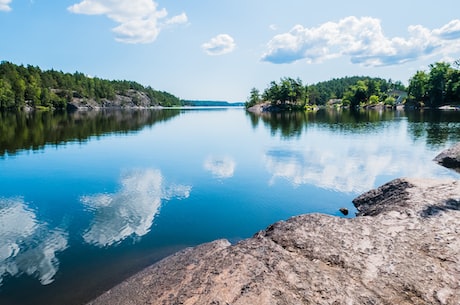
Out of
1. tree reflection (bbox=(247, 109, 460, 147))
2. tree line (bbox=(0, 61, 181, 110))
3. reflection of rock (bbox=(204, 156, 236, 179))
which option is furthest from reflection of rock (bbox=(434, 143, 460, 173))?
tree line (bbox=(0, 61, 181, 110))

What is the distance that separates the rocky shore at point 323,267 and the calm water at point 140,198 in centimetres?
279

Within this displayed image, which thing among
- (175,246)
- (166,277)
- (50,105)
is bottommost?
(175,246)

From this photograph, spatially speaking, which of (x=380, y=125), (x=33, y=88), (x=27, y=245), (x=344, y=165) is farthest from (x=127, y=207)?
(x=33, y=88)

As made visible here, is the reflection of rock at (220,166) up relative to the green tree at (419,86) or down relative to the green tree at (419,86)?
down

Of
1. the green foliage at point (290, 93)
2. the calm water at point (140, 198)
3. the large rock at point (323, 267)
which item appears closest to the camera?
the large rock at point (323, 267)

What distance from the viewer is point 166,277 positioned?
845 centimetres

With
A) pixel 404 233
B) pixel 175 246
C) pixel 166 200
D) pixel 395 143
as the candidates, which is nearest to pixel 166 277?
pixel 175 246

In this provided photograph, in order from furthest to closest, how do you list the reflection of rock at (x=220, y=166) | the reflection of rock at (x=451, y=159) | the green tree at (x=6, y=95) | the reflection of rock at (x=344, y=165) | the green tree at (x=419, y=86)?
the green tree at (x=419, y=86), the green tree at (x=6, y=95), the reflection of rock at (x=451, y=159), the reflection of rock at (x=220, y=166), the reflection of rock at (x=344, y=165)

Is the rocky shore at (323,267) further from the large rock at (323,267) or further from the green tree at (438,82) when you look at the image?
the green tree at (438,82)

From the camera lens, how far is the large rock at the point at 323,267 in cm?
700

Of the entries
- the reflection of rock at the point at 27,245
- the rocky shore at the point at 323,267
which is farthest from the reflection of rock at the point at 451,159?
the reflection of rock at the point at 27,245

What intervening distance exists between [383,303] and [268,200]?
1146 cm

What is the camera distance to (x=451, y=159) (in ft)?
87.7

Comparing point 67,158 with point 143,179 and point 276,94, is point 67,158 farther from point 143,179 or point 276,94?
point 276,94
